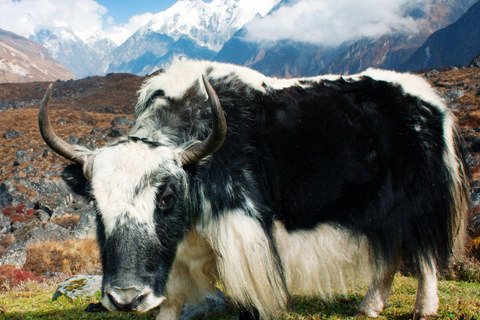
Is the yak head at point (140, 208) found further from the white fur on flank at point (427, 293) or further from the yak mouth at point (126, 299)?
the white fur on flank at point (427, 293)

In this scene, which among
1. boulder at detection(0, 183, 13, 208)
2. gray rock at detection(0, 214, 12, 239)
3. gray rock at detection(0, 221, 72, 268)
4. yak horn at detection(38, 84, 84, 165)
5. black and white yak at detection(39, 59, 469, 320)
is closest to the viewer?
black and white yak at detection(39, 59, 469, 320)

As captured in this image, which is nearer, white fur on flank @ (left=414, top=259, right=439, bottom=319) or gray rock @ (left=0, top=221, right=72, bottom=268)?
white fur on flank @ (left=414, top=259, right=439, bottom=319)

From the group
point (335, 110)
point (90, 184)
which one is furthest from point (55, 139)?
point (335, 110)

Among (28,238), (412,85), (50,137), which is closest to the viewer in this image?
(50,137)

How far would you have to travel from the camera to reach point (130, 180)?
2.29 m

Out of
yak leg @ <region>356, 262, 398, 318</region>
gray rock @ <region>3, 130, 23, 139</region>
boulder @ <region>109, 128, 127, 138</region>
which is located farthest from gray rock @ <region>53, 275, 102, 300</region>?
gray rock @ <region>3, 130, 23, 139</region>

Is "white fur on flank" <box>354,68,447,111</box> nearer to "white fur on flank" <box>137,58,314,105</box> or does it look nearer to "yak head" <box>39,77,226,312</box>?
"white fur on flank" <box>137,58,314,105</box>

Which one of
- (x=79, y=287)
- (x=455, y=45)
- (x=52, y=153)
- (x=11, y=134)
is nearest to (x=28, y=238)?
(x=79, y=287)

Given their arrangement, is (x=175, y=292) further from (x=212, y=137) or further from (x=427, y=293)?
(x=427, y=293)

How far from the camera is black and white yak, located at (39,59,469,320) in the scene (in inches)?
92.2

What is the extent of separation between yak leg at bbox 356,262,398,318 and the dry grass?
20.4 ft

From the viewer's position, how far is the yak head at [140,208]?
2.18 metres

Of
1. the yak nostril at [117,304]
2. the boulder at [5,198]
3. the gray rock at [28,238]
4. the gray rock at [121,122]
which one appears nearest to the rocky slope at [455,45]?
the gray rock at [121,122]

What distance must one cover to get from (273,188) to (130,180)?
1.01m
